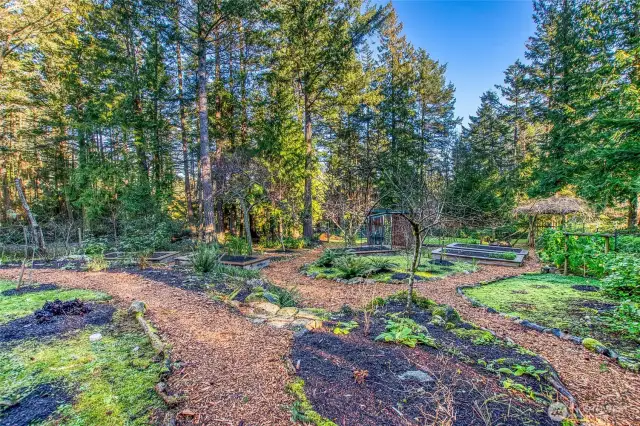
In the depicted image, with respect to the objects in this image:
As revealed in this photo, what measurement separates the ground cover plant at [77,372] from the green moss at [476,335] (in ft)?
9.31

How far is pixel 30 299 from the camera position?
3.83 m

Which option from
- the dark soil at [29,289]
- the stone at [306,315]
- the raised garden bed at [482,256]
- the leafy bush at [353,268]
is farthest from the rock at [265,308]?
the raised garden bed at [482,256]

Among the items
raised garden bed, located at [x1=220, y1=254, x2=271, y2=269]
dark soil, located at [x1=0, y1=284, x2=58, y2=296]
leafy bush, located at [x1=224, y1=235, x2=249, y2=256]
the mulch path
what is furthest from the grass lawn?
dark soil, located at [x1=0, y1=284, x2=58, y2=296]

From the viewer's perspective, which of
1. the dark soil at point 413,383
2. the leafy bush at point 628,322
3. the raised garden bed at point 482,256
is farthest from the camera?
the raised garden bed at point 482,256

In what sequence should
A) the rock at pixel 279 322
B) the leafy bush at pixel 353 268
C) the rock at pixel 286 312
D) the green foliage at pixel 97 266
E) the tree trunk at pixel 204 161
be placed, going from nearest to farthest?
the rock at pixel 279 322 → the rock at pixel 286 312 → the green foliage at pixel 97 266 → the leafy bush at pixel 353 268 → the tree trunk at pixel 204 161

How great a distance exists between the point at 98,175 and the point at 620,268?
1561 centimetres

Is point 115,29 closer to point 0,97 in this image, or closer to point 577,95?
point 0,97

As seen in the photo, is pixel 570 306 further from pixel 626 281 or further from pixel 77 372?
pixel 77 372

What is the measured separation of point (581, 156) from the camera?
10.1m

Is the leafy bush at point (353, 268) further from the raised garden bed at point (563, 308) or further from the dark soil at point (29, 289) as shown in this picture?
the dark soil at point (29, 289)

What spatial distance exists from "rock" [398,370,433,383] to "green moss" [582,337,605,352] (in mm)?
2215

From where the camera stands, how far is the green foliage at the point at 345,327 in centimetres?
291

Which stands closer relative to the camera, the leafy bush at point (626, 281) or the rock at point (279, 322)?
the rock at point (279, 322)

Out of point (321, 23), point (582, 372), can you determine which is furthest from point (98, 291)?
point (321, 23)
